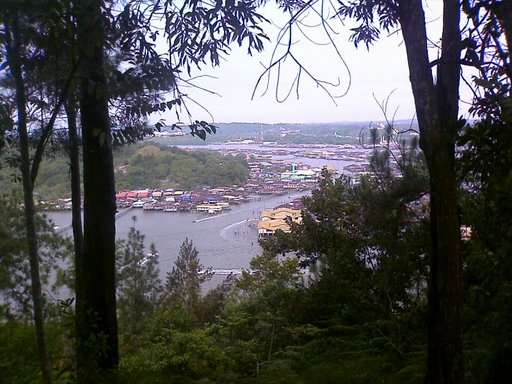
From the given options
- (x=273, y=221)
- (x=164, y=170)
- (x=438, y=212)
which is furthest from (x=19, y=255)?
(x=438, y=212)

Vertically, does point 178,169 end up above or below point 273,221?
above

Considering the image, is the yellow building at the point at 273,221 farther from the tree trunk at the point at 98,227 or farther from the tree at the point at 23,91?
the tree at the point at 23,91

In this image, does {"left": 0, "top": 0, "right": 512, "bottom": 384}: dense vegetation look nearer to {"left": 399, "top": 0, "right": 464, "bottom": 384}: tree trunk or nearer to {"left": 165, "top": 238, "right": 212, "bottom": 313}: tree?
{"left": 399, "top": 0, "right": 464, "bottom": 384}: tree trunk

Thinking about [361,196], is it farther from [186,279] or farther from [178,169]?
[186,279]

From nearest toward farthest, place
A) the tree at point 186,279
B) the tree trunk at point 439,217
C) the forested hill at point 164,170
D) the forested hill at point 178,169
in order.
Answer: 1. the tree trunk at point 439,217
2. the forested hill at point 164,170
3. the forested hill at point 178,169
4. the tree at point 186,279

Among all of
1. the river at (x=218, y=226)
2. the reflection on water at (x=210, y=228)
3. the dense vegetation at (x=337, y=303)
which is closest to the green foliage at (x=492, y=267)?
the dense vegetation at (x=337, y=303)

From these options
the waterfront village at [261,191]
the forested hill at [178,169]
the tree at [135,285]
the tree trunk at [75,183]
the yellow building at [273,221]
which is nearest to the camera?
the tree trunk at [75,183]
